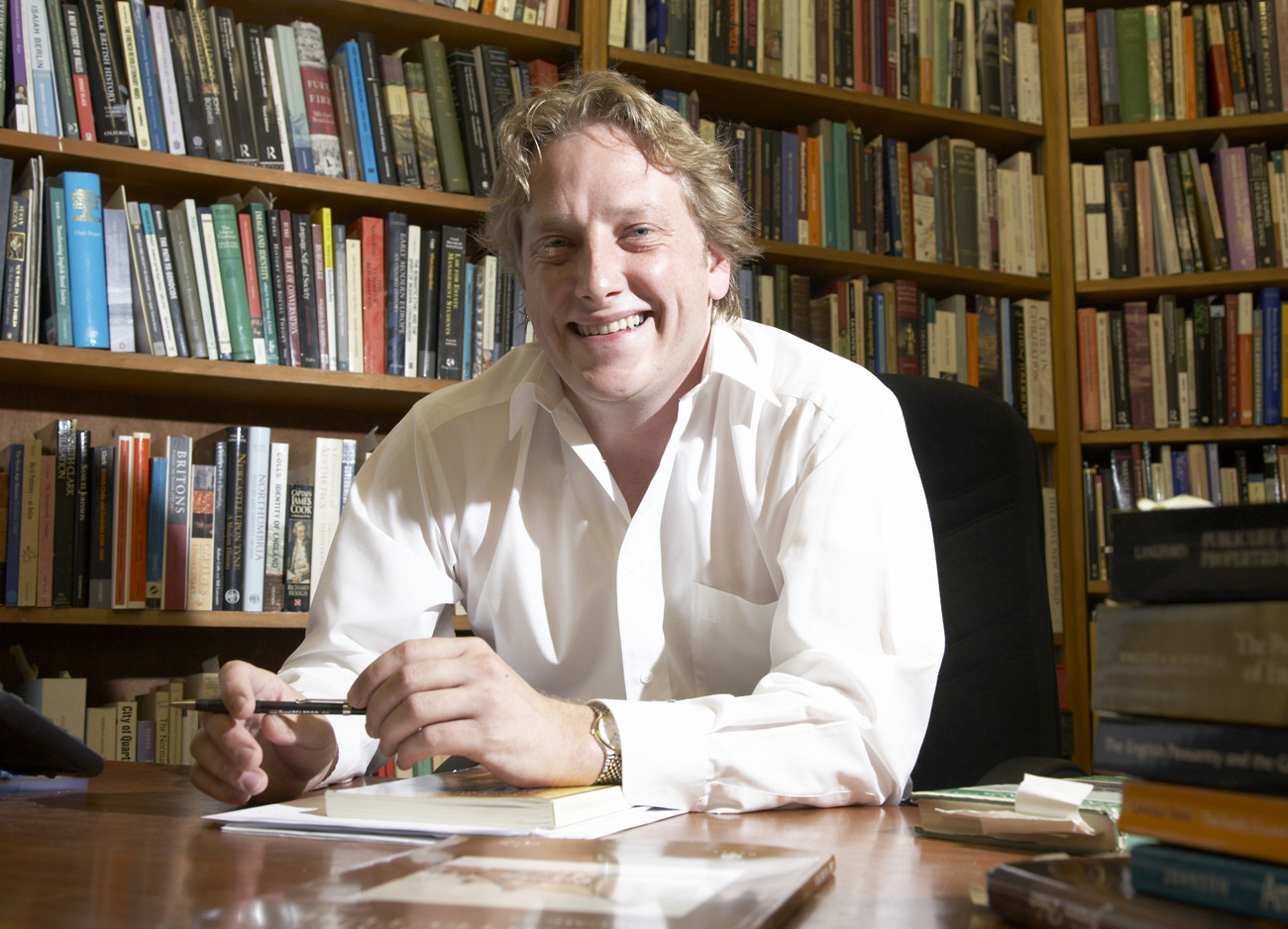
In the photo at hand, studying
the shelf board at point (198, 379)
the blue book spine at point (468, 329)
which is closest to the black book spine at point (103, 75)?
the shelf board at point (198, 379)

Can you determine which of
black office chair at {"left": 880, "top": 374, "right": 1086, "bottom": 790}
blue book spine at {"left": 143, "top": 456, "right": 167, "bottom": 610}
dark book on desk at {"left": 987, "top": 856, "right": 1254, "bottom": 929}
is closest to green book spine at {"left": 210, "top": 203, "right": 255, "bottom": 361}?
blue book spine at {"left": 143, "top": 456, "right": 167, "bottom": 610}

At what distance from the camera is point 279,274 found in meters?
1.96

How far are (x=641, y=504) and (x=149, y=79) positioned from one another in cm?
128

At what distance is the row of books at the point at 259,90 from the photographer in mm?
1840

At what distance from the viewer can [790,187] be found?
2.40 meters

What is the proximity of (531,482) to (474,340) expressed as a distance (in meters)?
0.81

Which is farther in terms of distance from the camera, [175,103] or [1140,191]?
[1140,191]

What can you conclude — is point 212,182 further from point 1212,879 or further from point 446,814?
point 1212,879

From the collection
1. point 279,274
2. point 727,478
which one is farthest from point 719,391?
point 279,274

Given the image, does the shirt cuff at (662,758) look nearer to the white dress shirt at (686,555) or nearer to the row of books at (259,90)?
the white dress shirt at (686,555)

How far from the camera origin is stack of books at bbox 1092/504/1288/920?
15.9 inches

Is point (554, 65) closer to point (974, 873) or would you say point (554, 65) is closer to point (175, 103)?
point (175, 103)

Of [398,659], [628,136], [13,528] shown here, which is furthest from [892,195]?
[398,659]

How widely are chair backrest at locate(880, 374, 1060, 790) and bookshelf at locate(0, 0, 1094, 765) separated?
1.01 meters
